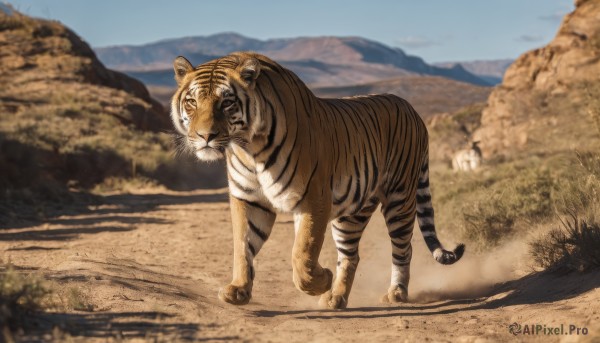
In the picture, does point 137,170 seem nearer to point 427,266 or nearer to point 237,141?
point 427,266

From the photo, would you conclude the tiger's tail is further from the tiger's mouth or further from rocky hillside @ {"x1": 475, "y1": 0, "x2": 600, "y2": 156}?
rocky hillside @ {"x1": 475, "y1": 0, "x2": 600, "y2": 156}

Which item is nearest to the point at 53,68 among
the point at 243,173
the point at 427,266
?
the point at 427,266

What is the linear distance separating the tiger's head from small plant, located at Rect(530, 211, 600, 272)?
3.20 m

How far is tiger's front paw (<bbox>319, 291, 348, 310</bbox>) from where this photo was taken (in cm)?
696

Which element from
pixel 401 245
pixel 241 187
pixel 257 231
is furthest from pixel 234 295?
pixel 401 245

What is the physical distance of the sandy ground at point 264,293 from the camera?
521 centimetres

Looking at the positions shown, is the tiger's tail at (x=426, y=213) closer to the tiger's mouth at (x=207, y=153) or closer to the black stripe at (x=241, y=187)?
the black stripe at (x=241, y=187)

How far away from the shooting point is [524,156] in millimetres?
16031

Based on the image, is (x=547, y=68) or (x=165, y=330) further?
(x=547, y=68)

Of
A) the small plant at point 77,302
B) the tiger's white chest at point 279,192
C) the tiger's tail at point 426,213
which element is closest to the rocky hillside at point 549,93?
the tiger's tail at point 426,213

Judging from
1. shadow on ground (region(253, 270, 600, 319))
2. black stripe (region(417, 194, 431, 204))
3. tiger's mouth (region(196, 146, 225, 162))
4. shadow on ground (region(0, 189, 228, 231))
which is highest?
tiger's mouth (region(196, 146, 225, 162))

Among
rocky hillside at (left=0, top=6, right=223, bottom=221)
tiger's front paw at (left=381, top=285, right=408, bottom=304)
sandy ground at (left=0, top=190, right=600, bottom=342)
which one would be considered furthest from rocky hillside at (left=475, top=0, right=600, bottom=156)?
tiger's front paw at (left=381, top=285, right=408, bottom=304)

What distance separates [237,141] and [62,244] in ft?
→ 20.2

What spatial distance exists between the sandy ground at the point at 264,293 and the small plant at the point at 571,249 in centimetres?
17
